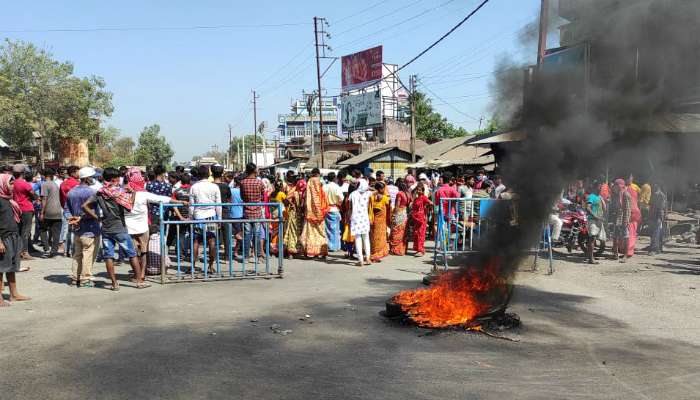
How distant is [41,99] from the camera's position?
3631 cm

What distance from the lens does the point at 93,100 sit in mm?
40062

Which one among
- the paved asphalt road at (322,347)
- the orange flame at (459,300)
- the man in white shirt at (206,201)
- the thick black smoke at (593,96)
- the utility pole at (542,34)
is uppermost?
the utility pole at (542,34)

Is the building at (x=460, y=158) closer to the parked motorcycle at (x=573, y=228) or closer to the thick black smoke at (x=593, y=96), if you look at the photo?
the parked motorcycle at (x=573, y=228)

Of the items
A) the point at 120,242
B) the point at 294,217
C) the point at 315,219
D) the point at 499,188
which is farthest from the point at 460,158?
the point at 120,242

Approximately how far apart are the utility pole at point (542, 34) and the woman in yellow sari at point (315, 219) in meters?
4.90

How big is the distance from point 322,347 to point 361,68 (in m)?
40.1

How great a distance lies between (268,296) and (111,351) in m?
2.61

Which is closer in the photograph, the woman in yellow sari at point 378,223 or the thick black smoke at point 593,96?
the thick black smoke at point 593,96

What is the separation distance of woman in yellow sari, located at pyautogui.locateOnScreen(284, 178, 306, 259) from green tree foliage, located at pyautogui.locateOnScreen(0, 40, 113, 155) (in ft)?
102

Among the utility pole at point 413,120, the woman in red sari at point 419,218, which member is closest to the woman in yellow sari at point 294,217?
the woman in red sari at point 419,218

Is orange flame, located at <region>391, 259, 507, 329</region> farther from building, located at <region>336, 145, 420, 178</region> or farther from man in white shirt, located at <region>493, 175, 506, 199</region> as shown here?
building, located at <region>336, 145, 420, 178</region>

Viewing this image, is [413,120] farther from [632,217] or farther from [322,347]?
[322,347]

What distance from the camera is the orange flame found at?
551 cm

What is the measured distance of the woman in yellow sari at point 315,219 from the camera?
1023cm
